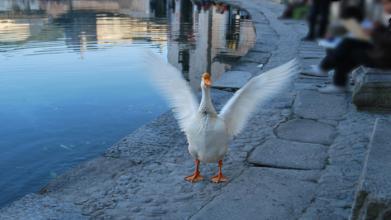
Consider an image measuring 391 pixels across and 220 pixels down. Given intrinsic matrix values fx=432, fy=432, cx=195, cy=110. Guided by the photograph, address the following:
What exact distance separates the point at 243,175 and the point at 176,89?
3.95 feet

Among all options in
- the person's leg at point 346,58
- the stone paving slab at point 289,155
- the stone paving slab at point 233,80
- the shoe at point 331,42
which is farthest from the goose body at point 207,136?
the stone paving slab at point 233,80

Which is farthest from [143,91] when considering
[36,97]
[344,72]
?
[344,72]

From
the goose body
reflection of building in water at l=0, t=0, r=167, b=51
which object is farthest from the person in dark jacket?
reflection of building in water at l=0, t=0, r=167, b=51

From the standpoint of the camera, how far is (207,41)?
15586mm

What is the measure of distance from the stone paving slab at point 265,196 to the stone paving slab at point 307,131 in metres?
0.97

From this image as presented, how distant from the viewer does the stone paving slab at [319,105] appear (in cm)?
646

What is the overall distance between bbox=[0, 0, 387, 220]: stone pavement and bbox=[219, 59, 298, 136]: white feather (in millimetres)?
531

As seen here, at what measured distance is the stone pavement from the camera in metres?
4.06

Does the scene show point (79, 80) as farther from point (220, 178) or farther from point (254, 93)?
point (254, 93)

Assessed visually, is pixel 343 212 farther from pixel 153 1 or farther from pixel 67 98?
pixel 153 1

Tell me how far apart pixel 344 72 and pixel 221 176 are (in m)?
3.59

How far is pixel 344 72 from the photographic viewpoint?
4.16 feet

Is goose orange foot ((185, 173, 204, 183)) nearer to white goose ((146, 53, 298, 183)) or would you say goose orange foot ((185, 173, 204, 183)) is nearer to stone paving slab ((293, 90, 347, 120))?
white goose ((146, 53, 298, 183))

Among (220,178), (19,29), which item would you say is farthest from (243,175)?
(19,29)
